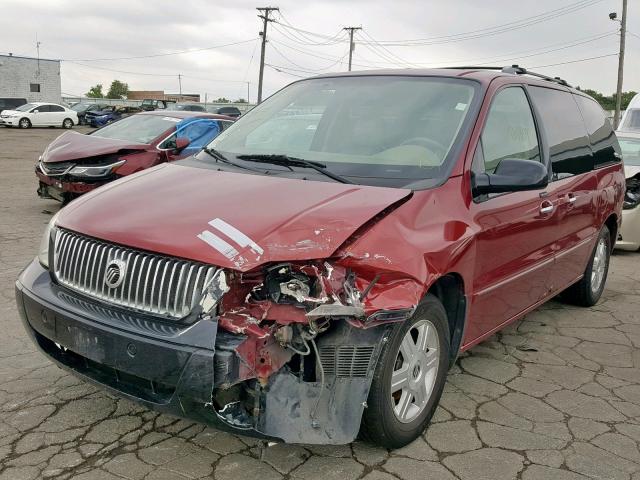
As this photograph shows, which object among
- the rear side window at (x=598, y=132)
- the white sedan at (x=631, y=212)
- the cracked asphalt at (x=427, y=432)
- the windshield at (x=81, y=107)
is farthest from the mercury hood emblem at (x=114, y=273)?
the windshield at (x=81, y=107)

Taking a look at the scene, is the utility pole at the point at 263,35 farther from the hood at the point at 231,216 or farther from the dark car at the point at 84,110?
the hood at the point at 231,216

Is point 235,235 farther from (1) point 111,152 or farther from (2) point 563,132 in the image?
(1) point 111,152

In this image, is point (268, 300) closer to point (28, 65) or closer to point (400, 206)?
point (400, 206)

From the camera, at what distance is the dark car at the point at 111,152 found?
858 cm

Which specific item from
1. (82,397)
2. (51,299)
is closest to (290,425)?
(51,299)

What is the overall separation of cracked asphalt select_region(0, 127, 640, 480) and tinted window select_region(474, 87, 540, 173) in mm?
1381

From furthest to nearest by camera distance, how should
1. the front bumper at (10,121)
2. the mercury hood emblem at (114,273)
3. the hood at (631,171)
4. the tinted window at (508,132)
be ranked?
the front bumper at (10,121) < the hood at (631,171) < the tinted window at (508,132) < the mercury hood emblem at (114,273)

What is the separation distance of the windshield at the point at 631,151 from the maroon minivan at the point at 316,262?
5.22m

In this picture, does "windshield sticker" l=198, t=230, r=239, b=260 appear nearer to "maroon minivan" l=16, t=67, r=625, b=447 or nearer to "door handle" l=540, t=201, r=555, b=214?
"maroon minivan" l=16, t=67, r=625, b=447

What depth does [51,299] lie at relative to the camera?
9.61 feet

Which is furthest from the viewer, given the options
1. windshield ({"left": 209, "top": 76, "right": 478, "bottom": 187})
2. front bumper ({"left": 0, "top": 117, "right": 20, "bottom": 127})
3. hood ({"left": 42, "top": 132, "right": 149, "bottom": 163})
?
front bumper ({"left": 0, "top": 117, "right": 20, "bottom": 127})

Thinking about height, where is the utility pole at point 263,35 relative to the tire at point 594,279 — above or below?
above

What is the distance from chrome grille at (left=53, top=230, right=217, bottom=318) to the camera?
2.54 m

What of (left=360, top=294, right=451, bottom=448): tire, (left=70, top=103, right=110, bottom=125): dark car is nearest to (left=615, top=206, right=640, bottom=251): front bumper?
(left=360, top=294, right=451, bottom=448): tire
